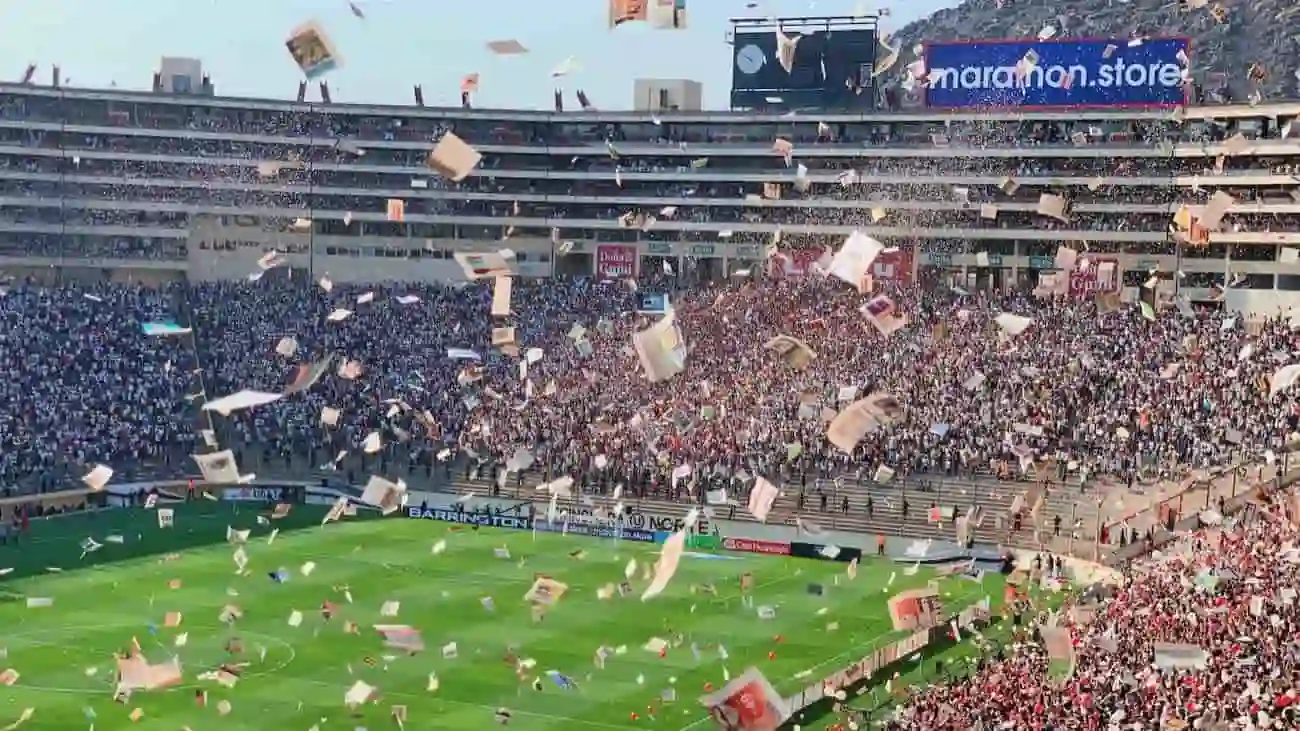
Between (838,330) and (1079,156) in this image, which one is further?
(1079,156)

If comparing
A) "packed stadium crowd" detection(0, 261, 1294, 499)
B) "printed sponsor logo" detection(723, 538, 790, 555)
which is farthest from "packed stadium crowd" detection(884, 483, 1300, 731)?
"packed stadium crowd" detection(0, 261, 1294, 499)

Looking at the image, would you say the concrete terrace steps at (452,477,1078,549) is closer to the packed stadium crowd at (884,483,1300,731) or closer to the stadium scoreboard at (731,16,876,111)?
the packed stadium crowd at (884,483,1300,731)

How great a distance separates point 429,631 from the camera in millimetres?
34625

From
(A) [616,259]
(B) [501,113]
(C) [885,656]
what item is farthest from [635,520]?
(B) [501,113]

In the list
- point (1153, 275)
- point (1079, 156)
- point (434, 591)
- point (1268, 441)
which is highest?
point (1079, 156)

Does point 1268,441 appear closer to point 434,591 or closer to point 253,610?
point 434,591

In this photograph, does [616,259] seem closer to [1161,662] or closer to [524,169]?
[524,169]

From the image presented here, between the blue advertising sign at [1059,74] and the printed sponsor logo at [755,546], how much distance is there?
95.4 ft

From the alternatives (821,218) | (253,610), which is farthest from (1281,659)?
(821,218)

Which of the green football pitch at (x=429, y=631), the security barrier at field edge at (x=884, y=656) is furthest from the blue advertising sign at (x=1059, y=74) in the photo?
the security barrier at field edge at (x=884, y=656)

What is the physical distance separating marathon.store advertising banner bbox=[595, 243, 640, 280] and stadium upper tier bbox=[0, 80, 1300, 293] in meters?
0.26

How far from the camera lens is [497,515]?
50.7 meters

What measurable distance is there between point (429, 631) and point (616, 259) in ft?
151

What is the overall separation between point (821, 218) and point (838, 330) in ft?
56.9
